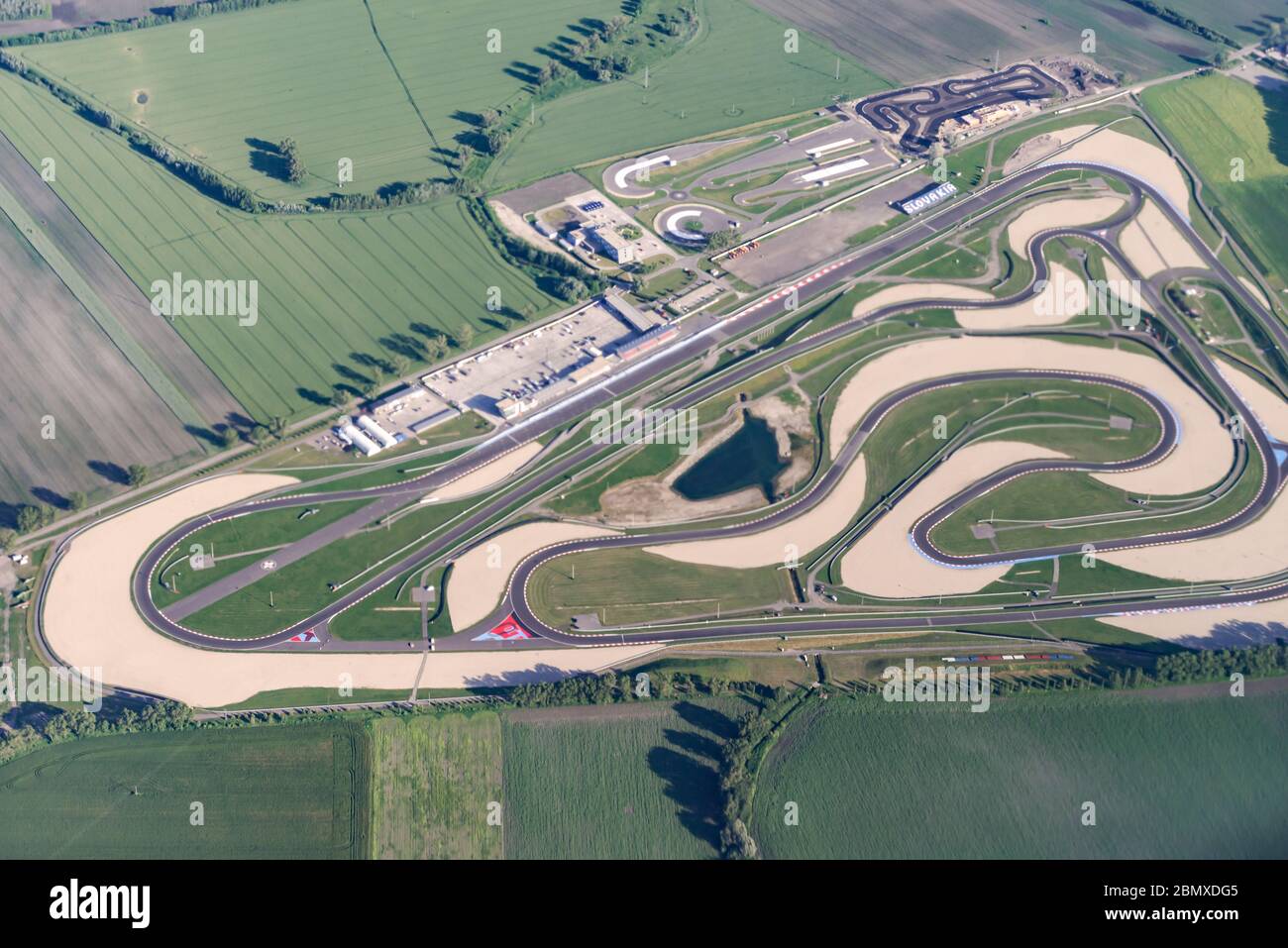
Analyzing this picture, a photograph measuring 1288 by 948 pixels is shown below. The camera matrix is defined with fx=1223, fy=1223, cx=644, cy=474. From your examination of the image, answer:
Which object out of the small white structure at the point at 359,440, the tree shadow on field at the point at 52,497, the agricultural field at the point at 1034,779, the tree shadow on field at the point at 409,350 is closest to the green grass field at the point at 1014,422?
the agricultural field at the point at 1034,779

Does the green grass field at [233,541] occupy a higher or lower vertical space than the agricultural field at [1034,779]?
higher

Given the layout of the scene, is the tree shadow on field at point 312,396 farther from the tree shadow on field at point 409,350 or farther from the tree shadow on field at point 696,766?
the tree shadow on field at point 696,766

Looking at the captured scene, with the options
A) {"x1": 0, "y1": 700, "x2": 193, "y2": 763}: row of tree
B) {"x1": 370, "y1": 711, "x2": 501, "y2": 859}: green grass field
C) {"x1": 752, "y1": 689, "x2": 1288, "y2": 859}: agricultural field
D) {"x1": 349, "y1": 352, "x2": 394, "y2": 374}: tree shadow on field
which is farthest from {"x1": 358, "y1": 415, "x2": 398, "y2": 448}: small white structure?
{"x1": 752, "y1": 689, "x2": 1288, "y2": 859}: agricultural field

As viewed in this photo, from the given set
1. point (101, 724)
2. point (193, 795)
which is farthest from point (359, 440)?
point (193, 795)

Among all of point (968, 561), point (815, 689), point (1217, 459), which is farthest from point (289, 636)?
point (1217, 459)

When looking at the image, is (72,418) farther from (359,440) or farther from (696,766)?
(696,766)

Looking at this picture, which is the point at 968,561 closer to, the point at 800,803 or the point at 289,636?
the point at 800,803
